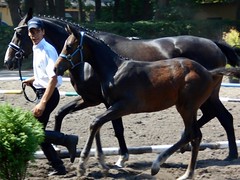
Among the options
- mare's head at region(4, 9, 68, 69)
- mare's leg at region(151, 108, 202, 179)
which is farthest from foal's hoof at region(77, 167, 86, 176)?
mare's head at region(4, 9, 68, 69)

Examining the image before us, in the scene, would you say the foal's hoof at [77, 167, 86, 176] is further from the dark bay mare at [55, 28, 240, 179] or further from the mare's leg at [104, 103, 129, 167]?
the mare's leg at [104, 103, 129, 167]

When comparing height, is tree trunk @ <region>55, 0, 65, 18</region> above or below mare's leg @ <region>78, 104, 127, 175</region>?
below

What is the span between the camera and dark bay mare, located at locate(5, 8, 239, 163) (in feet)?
25.6

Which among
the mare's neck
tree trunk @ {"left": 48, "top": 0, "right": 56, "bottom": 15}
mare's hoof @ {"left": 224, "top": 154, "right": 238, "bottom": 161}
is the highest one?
the mare's neck

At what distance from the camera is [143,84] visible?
6.60 meters

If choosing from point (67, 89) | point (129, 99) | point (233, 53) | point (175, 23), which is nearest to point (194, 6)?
point (175, 23)

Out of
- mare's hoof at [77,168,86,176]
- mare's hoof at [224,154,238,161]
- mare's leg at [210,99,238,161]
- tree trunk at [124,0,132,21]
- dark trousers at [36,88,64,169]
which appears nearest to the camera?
mare's hoof at [77,168,86,176]

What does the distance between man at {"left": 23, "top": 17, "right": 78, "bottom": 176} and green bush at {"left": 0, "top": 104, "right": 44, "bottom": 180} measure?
1190 mm

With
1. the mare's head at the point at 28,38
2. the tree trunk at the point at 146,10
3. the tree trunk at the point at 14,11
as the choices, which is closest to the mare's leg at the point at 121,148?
the mare's head at the point at 28,38

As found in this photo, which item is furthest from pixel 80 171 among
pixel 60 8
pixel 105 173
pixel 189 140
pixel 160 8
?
pixel 60 8

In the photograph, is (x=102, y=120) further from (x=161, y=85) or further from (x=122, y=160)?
(x=122, y=160)

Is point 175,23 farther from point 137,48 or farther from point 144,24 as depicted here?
point 137,48

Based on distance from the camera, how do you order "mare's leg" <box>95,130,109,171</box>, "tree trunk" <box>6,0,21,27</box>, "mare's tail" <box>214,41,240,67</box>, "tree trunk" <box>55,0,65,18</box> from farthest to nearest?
"tree trunk" <box>55,0,65,18</box> < "tree trunk" <box>6,0,21,27</box> < "mare's tail" <box>214,41,240,67</box> < "mare's leg" <box>95,130,109,171</box>

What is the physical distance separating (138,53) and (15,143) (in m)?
3.64
